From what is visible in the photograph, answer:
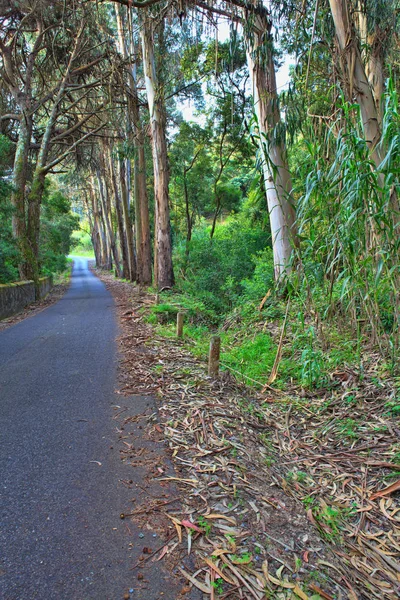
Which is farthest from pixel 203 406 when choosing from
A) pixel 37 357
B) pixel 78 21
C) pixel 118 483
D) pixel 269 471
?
pixel 78 21

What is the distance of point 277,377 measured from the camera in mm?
5289

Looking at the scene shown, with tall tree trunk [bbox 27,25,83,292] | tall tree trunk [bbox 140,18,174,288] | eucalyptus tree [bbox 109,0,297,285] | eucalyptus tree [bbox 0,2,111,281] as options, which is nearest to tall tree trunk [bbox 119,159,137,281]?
eucalyptus tree [bbox 0,2,111,281]

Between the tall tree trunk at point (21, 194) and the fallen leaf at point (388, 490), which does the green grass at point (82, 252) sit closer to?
the tall tree trunk at point (21, 194)

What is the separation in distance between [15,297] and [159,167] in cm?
597

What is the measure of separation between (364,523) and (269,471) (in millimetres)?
738

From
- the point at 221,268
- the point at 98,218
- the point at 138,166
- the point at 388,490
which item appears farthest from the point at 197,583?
the point at 98,218

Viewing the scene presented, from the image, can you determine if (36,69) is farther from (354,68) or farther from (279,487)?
(279,487)

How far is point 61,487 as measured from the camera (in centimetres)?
271

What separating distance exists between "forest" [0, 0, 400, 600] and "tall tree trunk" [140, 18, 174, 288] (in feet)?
0.15

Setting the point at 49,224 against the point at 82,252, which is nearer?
the point at 49,224

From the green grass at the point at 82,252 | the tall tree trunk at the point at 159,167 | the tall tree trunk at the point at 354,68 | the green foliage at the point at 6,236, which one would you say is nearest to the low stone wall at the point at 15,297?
the green foliage at the point at 6,236

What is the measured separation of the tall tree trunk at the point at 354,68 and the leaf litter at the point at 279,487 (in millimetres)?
2966

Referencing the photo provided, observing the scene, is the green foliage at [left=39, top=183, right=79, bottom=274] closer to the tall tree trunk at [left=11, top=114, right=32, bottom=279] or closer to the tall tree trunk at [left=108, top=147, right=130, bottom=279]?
the tall tree trunk at [left=108, top=147, right=130, bottom=279]

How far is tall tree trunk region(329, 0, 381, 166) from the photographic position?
4.41 metres
